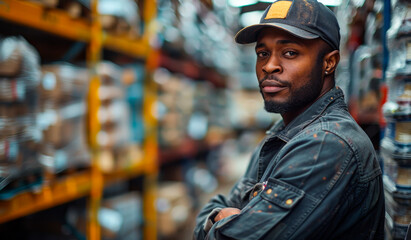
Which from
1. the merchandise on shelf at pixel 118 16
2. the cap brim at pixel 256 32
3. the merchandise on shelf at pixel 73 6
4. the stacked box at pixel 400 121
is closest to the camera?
the cap brim at pixel 256 32

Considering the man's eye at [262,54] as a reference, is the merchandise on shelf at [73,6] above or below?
above

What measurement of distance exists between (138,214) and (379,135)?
2484 millimetres

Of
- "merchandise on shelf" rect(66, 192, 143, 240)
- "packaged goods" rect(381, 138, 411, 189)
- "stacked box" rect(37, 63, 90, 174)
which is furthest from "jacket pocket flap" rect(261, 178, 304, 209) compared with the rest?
"merchandise on shelf" rect(66, 192, 143, 240)

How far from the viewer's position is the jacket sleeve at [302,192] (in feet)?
3.72

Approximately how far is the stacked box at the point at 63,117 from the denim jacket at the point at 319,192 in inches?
57.0

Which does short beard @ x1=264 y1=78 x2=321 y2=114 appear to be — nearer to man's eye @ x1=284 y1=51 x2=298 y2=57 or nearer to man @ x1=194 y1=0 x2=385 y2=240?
man @ x1=194 y1=0 x2=385 y2=240

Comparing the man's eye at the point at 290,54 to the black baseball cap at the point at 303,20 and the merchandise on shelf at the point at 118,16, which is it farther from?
the merchandise on shelf at the point at 118,16

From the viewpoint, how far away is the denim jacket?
44.8 inches

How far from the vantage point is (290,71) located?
1389mm

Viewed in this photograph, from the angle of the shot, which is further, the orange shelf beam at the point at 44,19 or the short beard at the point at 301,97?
the orange shelf beam at the point at 44,19

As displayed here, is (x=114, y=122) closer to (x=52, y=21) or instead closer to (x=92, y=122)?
(x=92, y=122)

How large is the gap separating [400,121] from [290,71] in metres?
0.76

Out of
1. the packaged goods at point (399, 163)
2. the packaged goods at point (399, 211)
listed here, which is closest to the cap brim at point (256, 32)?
the packaged goods at point (399, 163)

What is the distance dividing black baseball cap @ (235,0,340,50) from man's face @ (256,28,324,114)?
48mm
